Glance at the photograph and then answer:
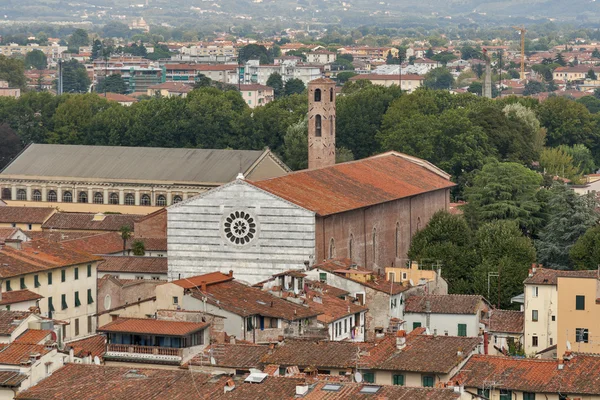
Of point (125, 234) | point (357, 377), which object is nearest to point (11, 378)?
point (357, 377)

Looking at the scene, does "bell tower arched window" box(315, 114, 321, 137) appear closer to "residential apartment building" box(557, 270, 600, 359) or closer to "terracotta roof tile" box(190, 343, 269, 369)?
"residential apartment building" box(557, 270, 600, 359)

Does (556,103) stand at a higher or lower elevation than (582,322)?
higher

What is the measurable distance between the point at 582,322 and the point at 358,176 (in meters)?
26.5

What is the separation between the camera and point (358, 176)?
8462cm

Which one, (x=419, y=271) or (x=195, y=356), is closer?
(x=195, y=356)

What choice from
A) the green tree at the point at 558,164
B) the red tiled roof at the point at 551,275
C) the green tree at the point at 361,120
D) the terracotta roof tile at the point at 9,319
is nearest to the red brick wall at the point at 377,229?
the red tiled roof at the point at 551,275

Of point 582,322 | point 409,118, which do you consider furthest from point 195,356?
point 409,118

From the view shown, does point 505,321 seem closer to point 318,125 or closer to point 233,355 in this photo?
point 233,355

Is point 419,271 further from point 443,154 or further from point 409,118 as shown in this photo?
point 409,118

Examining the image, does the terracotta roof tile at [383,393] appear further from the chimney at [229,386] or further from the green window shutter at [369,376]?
the green window shutter at [369,376]

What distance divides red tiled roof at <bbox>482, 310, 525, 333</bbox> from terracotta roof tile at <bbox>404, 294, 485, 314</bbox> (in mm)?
723

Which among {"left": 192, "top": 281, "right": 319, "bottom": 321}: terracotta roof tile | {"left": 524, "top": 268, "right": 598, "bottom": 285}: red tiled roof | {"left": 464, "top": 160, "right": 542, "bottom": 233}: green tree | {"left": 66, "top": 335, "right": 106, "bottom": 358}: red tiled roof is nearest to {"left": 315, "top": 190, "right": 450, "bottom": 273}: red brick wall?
{"left": 464, "top": 160, "right": 542, "bottom": 233}: green tree

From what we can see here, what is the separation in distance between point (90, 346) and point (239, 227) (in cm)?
2349

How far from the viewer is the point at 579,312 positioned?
59.5 meters
